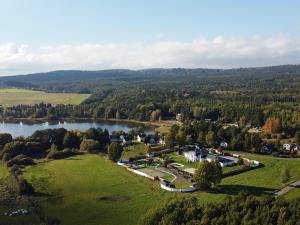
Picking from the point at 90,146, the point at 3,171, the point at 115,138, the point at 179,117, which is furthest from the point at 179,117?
the point at 3,171

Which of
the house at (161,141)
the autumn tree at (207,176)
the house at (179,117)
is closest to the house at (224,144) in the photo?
the house at (161,141)

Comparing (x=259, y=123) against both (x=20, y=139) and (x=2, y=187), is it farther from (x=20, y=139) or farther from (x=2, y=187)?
(x=2, y=187)

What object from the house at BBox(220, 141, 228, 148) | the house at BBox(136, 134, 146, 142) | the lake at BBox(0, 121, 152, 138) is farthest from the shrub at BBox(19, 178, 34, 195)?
the lake at BBox(0, 121, 152, 138)

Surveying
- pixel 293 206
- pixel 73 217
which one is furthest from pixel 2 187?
pixel 293 206

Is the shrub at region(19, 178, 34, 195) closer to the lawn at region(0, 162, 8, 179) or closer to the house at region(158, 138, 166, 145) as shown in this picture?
the lawn at region(0, 162, 8, 179)

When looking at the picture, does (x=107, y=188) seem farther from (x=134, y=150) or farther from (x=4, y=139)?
(x=4, y=139)
